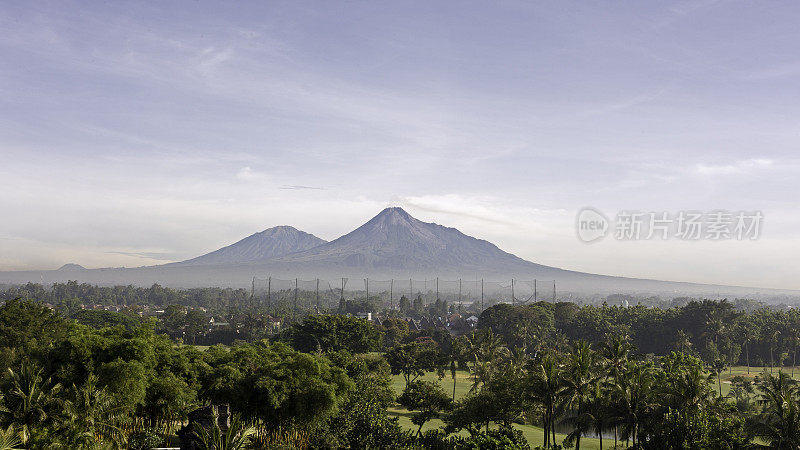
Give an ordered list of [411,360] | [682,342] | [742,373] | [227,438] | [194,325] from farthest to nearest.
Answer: [194,325] → [742,373] → [682,342] → [411,360] → [227,438]

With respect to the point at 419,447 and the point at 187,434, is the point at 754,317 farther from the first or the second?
the point at 187,434

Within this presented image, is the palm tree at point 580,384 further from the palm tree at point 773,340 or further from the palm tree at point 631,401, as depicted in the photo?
the palm tree at point 773,340

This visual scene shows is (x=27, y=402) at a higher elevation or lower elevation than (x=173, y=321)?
higher

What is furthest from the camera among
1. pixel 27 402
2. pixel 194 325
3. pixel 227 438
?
pixel 194 325

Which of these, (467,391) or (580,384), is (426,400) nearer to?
(580,384)

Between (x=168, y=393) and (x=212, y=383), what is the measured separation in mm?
2877

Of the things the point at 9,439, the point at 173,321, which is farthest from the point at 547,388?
the point at 173,321

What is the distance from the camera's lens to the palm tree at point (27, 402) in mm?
29797

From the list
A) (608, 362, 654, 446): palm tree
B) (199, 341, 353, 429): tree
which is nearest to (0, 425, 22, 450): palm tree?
(199, 341, 353, 429): tree

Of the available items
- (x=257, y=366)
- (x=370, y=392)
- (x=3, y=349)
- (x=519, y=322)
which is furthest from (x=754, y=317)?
(x=3, y=349)

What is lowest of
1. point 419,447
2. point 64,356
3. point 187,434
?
point 419,447

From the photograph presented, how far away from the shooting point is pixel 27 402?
30.0m

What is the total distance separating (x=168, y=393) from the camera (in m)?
35.2

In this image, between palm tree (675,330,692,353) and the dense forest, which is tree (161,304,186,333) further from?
palm tree (675,330,692,353)
